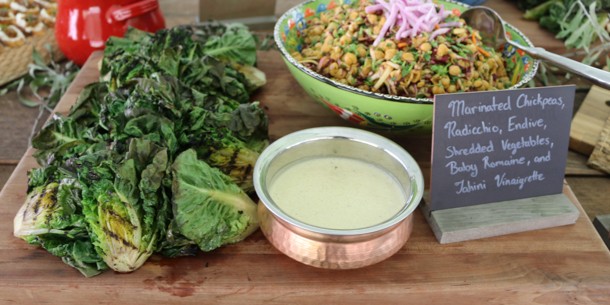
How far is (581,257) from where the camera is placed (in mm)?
1292

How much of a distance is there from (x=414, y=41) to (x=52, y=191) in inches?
40.4

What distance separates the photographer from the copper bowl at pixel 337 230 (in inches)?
44.1

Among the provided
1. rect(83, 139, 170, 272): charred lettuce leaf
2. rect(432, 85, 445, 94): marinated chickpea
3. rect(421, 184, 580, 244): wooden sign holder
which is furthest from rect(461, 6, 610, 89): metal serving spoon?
rect(83, 139, 170, 272): charred lettuce leaf

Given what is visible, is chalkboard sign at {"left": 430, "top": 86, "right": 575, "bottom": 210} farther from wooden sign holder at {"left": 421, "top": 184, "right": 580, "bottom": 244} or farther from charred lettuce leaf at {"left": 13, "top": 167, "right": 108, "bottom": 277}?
charred lettuce leaf at {"left": 13, "top": 167, "right": 108, "bottom": 277}

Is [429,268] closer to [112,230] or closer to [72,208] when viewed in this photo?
[112,230]

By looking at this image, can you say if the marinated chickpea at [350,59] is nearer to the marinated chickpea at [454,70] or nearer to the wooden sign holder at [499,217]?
the marinated chickpea at [454,70]

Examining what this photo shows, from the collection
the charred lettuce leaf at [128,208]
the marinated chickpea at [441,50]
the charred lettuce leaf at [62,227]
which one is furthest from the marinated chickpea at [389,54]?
the charred lettuce leaf at [62,227]

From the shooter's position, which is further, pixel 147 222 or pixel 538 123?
pixel 538 123

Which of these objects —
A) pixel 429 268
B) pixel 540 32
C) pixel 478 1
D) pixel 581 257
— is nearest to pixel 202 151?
pixel 429 268

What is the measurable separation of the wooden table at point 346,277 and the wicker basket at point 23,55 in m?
0.85

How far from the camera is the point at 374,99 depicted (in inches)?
53.1

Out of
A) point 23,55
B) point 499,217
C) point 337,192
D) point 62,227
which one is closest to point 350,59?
point 337,192

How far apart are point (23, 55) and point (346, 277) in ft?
5.31

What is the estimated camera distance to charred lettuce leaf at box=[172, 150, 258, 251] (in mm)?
1160
